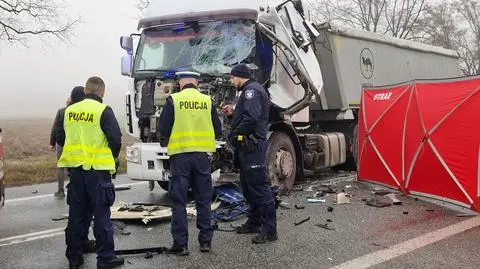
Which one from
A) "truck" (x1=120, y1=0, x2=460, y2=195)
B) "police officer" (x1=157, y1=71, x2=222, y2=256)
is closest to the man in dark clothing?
"police officer" (x1=157, y1=71, x2=222, y2=256)

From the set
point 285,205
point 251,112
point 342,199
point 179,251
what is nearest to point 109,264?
point 179,251

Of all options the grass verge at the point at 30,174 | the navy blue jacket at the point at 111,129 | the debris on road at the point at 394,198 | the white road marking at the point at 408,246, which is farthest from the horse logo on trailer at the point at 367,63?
the navy blue jacket at the point at 111,129

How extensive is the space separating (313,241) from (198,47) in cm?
360

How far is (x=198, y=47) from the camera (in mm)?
7711

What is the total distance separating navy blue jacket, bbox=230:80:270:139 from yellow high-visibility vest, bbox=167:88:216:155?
47cm

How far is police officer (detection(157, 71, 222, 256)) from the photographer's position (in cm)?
504

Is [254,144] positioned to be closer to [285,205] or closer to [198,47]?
[285,205]

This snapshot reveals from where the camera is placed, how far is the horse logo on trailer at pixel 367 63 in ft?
37.0

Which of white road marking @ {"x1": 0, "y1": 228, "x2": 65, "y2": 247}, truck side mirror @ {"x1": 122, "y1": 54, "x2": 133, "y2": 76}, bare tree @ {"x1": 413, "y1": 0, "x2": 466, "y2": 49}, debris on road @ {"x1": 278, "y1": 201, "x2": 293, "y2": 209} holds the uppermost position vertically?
bare tree @ {"x1": 413, "y1": 0, "x2": 466, "y2": 49}

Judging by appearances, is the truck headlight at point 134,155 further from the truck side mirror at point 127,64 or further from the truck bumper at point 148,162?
the truck side mirror at point 127,64

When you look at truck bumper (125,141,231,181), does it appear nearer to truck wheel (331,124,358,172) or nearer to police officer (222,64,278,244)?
police officer (222,64,278,244)

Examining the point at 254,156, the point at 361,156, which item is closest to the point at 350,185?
the point at 361,156

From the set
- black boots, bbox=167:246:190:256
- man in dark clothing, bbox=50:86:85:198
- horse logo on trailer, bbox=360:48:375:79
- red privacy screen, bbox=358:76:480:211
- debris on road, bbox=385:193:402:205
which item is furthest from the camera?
horse logo on trailer, bbox=360:48:375:79

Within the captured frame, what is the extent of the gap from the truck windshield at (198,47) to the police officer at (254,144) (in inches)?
74.2
